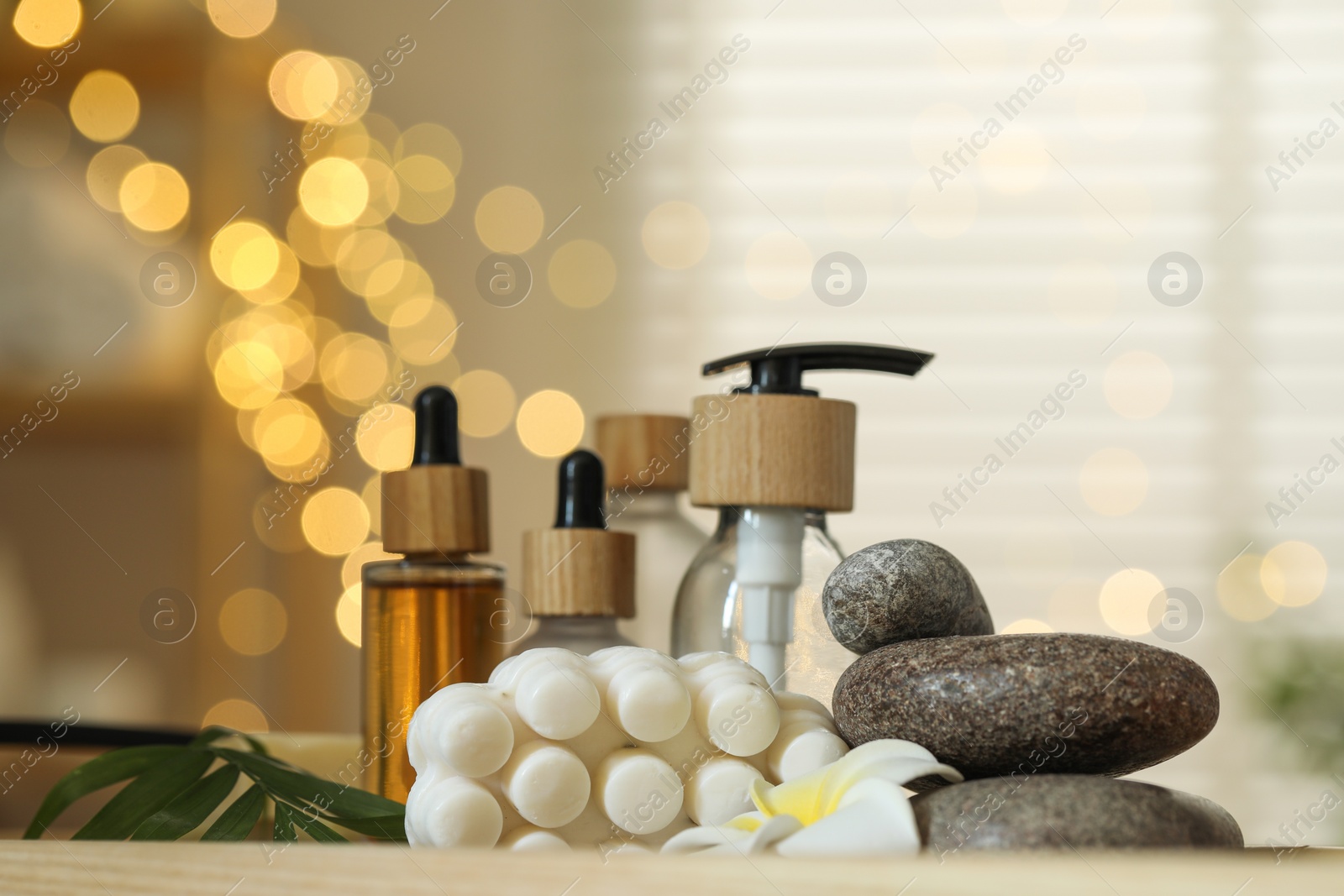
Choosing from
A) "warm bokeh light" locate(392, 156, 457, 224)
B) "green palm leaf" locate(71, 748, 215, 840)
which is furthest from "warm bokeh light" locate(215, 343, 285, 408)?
"green palm leaf" locate(71, 748, 215, 840)

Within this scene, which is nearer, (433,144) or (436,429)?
(436,429)

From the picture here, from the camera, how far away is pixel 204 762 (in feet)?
1.42

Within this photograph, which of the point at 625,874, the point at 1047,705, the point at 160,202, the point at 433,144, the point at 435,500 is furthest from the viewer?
the point at 433,144

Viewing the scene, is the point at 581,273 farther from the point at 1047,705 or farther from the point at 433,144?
the point at 1047,705

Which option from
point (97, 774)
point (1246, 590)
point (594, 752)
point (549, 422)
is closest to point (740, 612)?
point (594, 752)

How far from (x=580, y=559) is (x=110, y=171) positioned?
2.98 feet

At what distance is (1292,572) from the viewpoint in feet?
3.96

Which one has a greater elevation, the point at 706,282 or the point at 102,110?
the point at 102,110

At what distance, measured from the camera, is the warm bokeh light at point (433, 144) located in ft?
Answer: 4.03

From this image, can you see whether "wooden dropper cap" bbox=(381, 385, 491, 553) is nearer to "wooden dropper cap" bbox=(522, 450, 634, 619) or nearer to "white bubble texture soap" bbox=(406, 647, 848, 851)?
"wooden dropper cap" bbox=(522, 450, 634, 619)

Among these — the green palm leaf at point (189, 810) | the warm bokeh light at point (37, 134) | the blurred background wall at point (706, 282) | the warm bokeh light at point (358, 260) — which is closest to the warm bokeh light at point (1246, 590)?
the blurred background wall at point (706, 282)

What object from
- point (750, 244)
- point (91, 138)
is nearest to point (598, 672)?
point (750, 244)

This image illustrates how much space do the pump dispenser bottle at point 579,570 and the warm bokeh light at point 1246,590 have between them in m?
0.93

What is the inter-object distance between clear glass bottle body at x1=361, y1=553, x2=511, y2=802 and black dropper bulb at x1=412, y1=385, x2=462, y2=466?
2.3 inches
